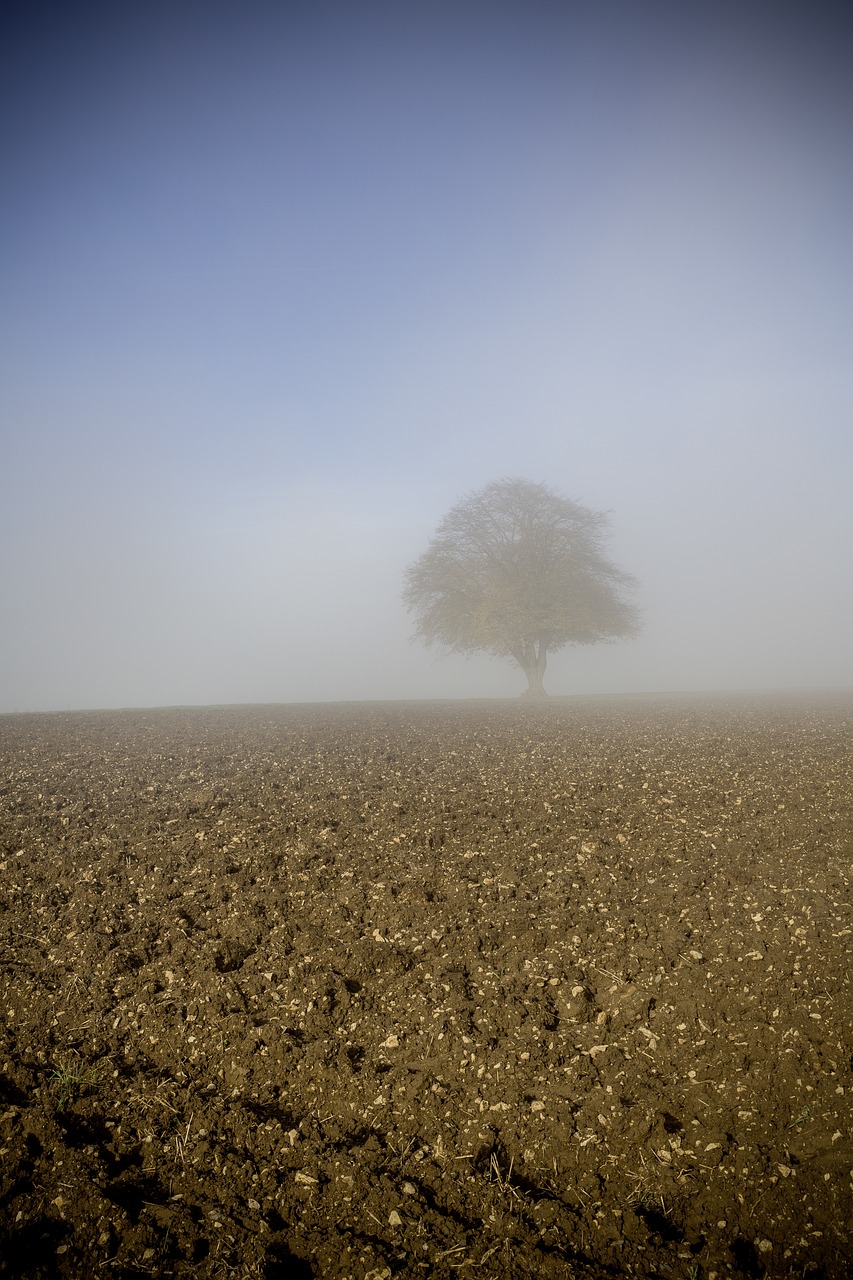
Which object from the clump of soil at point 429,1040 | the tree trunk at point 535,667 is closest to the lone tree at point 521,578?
the tree trunk at point 535,667

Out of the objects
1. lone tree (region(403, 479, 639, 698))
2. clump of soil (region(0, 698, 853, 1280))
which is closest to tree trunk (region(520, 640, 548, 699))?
lone tree (region(403, 479, 639, 698))

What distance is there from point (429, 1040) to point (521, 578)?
119ft

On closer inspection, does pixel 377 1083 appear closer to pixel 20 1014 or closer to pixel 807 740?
pixel 20 1014

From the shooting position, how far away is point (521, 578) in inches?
1588

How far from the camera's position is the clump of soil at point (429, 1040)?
12.5ft

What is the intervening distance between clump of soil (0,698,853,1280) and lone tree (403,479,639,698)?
29.8 metres

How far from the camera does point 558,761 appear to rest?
47.9ft

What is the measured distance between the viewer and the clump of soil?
3.80 meters

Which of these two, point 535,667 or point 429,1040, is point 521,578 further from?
point 429,1040

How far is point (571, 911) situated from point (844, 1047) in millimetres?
2666

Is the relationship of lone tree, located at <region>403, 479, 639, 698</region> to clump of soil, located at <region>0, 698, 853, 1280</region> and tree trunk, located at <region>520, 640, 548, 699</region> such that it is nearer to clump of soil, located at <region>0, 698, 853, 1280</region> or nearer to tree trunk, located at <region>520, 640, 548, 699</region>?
tree trunk, located at <region>520, 640, 548, 699</region>

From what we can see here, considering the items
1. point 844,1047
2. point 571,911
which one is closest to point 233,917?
point 571,911

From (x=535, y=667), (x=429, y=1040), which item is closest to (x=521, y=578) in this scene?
(x=535, y=667)

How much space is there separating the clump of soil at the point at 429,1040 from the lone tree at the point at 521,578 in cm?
2981
